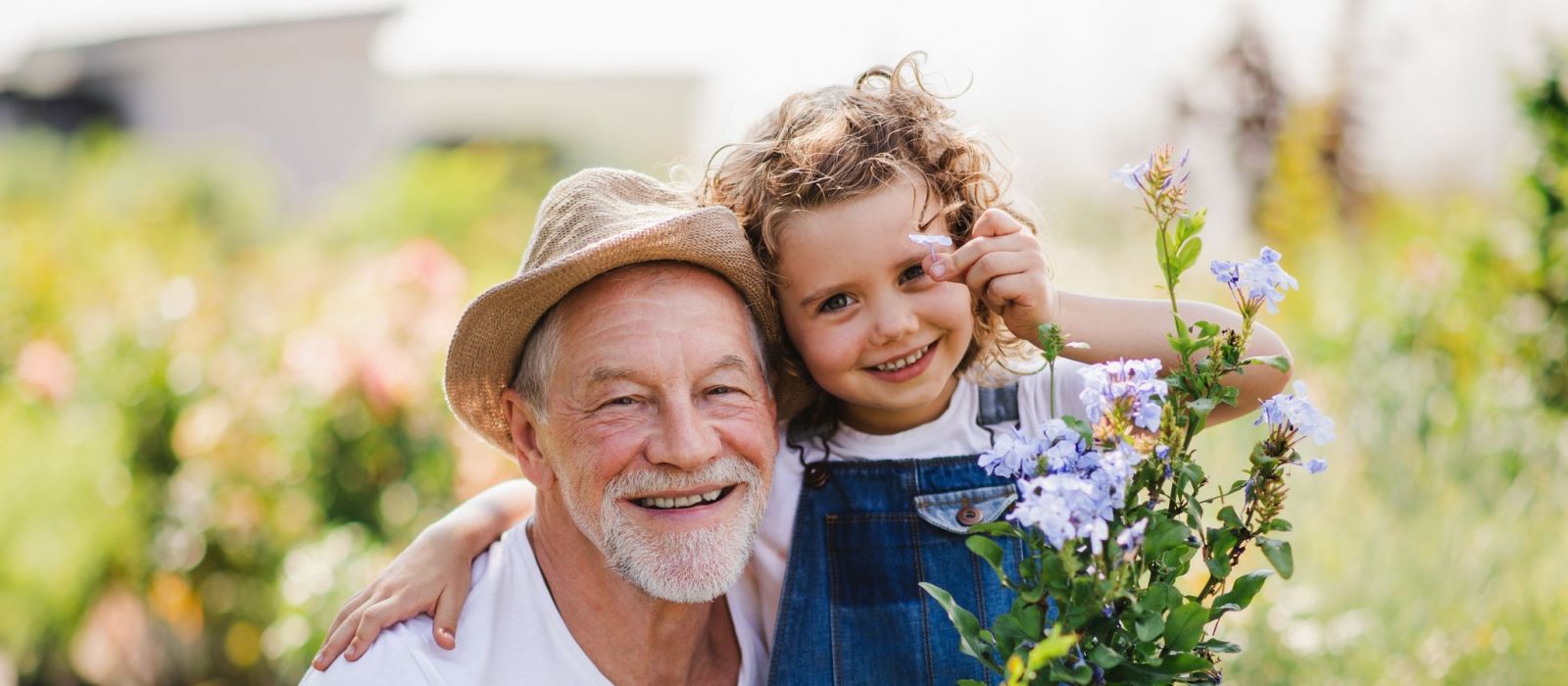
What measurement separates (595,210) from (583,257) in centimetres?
21

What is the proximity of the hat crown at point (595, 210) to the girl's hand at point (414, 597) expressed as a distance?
0.63 meters

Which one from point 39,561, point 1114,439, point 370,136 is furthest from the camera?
point 370,136

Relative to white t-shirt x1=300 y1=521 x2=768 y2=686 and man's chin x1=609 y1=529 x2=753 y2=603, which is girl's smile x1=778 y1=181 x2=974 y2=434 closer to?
man's chin x1=609 y1=529 x2=753 y2=603

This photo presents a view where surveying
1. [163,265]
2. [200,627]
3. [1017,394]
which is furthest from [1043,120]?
[1017,394]

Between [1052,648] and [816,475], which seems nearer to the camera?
[1052,648]

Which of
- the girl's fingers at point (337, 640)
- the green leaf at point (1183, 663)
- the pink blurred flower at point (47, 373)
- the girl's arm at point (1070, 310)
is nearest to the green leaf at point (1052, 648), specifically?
the green leaf at point (1183, 663)

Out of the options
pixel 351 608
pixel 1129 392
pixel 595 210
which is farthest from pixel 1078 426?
pixel 351 608

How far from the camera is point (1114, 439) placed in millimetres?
1549

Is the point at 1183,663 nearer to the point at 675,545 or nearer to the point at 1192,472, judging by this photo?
the point at 1192,472

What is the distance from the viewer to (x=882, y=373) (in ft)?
8.08

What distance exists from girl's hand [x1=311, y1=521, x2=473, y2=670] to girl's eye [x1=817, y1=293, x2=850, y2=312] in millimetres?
947

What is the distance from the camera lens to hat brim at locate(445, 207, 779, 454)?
91.4 inches

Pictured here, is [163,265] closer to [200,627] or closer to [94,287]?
[94,287]

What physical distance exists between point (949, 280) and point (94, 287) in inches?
253
